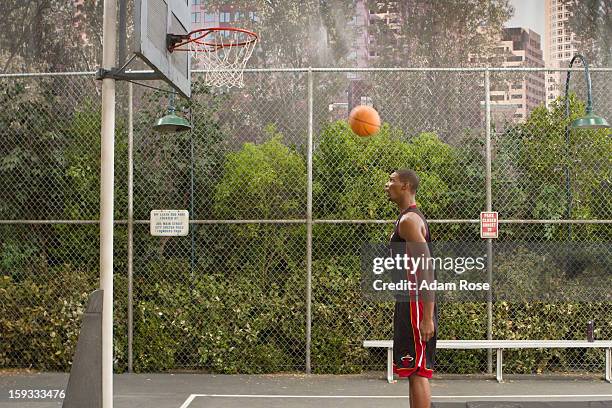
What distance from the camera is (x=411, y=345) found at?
Answer: 5.89m

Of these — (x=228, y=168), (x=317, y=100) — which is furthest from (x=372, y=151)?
(x=317, y=100)

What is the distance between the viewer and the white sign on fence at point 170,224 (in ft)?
30.6

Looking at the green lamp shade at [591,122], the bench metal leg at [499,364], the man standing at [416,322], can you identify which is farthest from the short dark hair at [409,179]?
the bench metal leg at [499,364]

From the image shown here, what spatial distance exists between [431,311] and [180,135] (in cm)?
526

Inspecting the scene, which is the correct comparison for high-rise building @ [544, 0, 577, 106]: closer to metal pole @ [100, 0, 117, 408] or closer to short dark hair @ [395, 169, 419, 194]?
short dark hair @ [395, 169, 419, 194]

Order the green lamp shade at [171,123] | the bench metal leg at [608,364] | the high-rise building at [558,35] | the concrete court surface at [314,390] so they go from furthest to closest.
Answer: the high-rise building at [558,35]
the bench metal leg at [608,364]
the green lamp shade at [171,123]
the concrete court surface at [314,390]

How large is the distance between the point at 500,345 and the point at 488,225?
1.43 metres

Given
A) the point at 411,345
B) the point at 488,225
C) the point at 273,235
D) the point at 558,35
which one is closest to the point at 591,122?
the point at 488,225

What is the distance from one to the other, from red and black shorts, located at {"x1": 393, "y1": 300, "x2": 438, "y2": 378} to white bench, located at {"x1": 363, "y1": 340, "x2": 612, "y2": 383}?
289 centimetres

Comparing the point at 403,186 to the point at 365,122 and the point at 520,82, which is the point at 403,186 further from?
the point at 520,82

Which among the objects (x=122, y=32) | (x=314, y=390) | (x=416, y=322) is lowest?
(x=314, y=390)

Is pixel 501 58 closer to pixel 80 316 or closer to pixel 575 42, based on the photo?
pixel 575 42

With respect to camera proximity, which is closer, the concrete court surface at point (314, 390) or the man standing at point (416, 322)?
the man standing at point (416, 322)

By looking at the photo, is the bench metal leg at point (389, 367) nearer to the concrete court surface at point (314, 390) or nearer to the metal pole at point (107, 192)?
the concrete court surface at point (314, 390)
